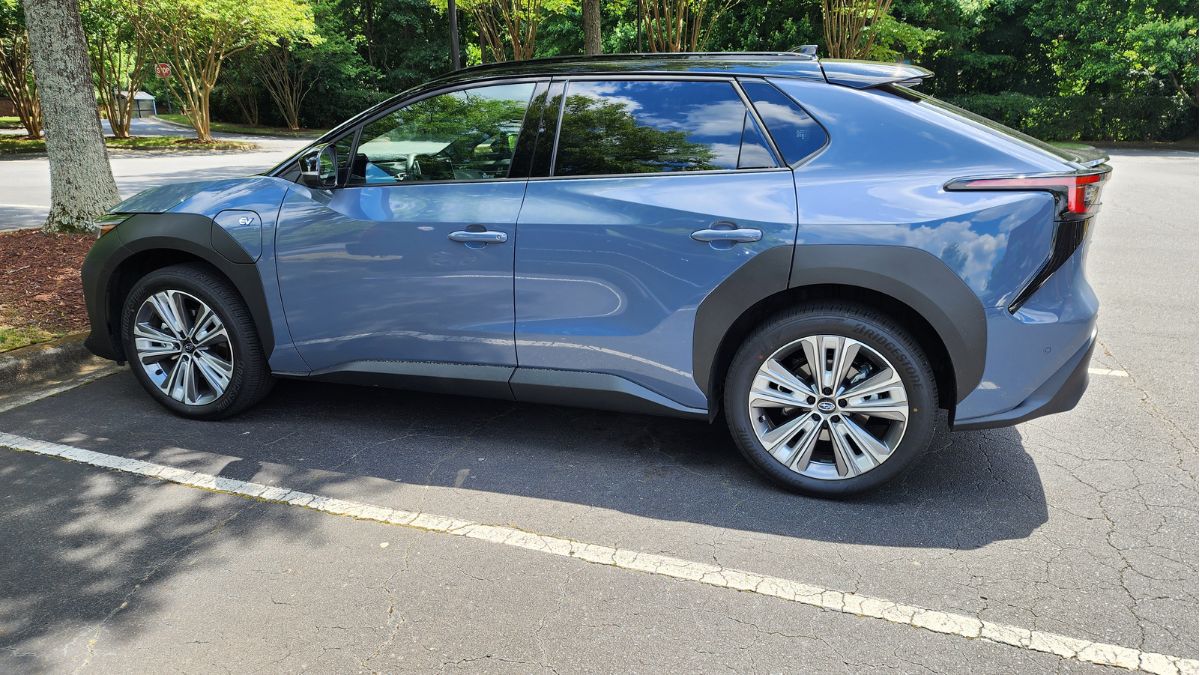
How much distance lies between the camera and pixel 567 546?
10.2ft

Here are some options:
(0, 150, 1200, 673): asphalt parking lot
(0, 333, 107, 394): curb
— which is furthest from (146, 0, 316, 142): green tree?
(0, 150, 1200, 673): asphalt parking lot

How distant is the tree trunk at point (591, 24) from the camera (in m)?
10.7

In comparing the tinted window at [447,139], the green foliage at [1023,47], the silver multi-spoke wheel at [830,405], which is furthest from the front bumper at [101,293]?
the green foliage at [1023,47]

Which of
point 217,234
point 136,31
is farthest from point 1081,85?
point 217,234

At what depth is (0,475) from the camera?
369cm

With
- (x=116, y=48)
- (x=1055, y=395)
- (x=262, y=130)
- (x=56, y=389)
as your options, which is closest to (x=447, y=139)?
(x=1055, y=395)

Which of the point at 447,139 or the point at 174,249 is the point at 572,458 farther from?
the point at 174,249

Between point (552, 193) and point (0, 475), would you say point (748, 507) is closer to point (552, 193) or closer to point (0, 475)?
point (552, 193)

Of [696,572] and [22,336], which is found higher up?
[22,336]

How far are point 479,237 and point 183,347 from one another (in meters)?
1.83

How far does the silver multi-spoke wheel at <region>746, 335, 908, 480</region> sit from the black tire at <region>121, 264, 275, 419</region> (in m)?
2.49

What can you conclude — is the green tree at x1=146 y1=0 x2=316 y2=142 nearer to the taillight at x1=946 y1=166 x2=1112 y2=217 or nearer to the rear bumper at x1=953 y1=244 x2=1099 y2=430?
the taillight at x1=946 y1=166 x2=1112 y2=217

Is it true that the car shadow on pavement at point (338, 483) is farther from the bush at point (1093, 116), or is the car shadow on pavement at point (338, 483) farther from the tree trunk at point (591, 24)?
the bush at point (1093, 116)

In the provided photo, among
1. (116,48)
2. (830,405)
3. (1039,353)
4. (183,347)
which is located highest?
(116,48)
